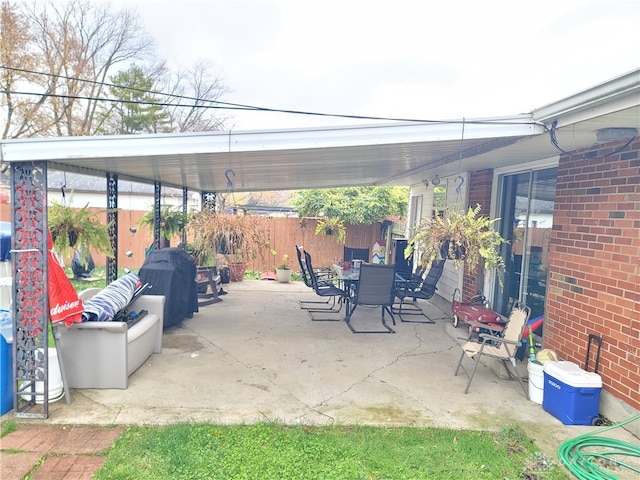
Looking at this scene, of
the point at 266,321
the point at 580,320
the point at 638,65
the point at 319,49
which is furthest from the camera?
the point at 319,49

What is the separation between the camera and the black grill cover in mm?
5262

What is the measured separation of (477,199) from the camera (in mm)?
6074

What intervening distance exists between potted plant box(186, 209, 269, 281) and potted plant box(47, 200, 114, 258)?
100cm

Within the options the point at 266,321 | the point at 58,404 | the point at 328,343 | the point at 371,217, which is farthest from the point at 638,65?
the point at 371,217

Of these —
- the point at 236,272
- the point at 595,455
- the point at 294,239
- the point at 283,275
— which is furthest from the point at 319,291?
the point at 294,239

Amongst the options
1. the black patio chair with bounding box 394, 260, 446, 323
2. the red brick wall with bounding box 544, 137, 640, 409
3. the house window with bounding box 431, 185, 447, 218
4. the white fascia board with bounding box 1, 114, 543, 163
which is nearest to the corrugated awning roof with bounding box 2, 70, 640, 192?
the white fascia board with bounding box 1, 114, 543, 163

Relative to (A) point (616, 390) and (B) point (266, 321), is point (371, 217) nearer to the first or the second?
(B) point (266, 321)

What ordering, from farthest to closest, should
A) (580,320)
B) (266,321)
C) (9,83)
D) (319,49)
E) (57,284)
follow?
1. (9,83)
2. (319,49)
3. (266,321)
4. (580,320)
5. (57,284)

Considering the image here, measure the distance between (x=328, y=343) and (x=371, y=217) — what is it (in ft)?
22.8

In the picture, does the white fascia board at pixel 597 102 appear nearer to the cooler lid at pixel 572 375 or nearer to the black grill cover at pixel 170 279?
the cooler lid at pixel 572 375

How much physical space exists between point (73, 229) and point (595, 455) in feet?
14.3

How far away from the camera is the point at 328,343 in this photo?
5.03 metres

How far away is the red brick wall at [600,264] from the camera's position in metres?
3.06

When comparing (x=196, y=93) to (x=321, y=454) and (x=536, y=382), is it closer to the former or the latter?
(x=536, y=382)
